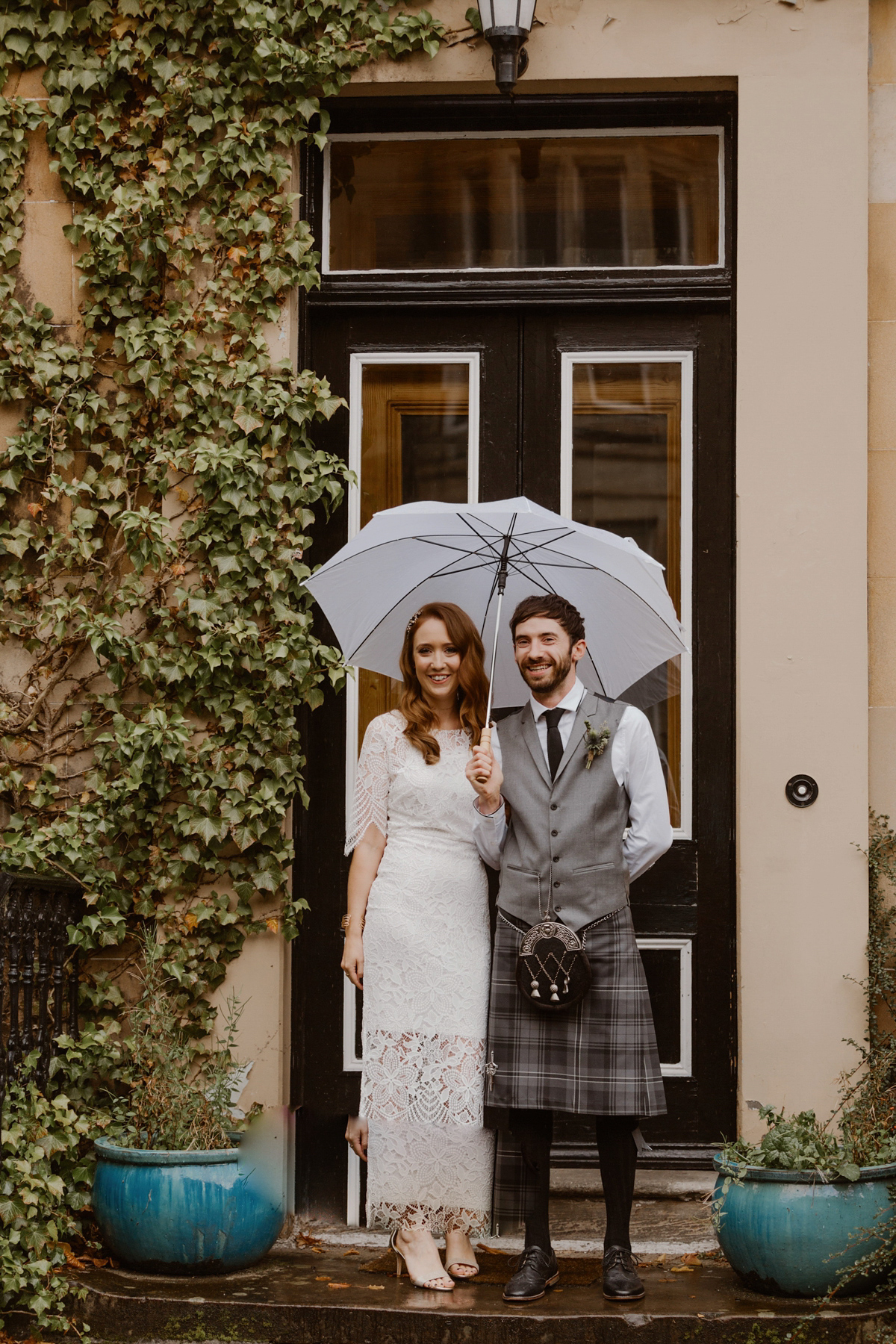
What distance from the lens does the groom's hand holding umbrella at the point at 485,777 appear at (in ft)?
13.0

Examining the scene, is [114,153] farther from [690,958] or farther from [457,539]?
[690,958]

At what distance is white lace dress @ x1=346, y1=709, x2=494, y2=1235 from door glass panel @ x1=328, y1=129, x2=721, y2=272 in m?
2.14

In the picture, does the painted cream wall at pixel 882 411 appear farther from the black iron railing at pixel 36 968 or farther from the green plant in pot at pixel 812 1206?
the black iron railing at pixel 36 968

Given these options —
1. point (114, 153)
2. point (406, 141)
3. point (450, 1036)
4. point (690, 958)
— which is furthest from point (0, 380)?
point (690, 958)

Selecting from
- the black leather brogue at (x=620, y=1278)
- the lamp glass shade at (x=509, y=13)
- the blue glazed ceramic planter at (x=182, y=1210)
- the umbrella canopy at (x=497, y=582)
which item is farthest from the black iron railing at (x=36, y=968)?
the lamp glass shade at (x=509, y=13)

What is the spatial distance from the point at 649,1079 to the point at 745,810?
1.18 m

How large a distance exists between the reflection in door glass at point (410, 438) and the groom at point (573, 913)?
53.9 inches

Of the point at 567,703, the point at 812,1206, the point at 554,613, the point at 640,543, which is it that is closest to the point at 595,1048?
the point at 812,1206

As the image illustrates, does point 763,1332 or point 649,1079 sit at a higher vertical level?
point 649,1079

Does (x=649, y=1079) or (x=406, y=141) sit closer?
(x=649, y=1079)

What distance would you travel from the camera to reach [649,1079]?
13.3ft

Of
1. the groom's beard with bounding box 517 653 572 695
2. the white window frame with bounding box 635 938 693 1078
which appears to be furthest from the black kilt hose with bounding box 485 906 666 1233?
the white window frame with bounding box 635 938 693 1078

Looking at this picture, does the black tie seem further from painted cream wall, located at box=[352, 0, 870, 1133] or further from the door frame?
the door frame

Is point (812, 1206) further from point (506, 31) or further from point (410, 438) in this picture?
point (506, 31)
